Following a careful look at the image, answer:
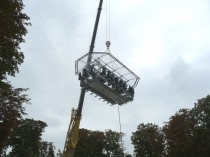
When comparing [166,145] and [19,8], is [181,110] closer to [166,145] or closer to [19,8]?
[166,145]

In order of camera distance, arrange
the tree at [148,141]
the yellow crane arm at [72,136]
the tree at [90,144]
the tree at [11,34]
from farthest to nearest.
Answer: the tree at [90,144] → the tree at [148,141] → the yellow crane arm at [72,136] → the tree at [11,34]

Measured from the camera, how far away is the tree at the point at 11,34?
57.4 ft

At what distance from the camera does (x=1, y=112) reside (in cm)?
2647

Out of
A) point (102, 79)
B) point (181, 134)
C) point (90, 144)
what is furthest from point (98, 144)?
point (102, 79)

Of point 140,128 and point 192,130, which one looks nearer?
point 192,130

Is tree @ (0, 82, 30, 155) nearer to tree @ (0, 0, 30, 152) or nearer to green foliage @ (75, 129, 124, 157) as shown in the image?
tree @ (0, 0, 30, 152)

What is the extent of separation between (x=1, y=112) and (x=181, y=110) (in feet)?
119

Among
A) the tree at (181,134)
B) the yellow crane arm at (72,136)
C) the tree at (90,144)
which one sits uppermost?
the tree at (90,144)

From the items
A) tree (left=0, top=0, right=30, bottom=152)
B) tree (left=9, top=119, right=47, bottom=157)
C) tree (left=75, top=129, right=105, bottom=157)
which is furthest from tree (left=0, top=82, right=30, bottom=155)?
tree (left=75, top=129, right=105, bottom=157)

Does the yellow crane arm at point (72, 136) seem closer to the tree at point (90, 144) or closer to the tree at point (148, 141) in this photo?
the tree at point (148, 141)

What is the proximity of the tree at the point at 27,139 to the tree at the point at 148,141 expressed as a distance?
701 inches

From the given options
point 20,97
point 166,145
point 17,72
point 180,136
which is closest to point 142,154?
point 166,145

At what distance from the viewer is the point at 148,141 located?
63.5m

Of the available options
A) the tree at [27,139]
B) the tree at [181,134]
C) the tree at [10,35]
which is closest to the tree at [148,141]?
the tree at [181,134]
